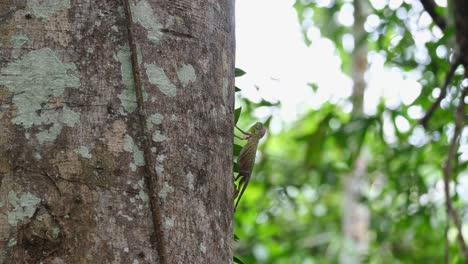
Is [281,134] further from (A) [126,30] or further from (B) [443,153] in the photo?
(A) [126,30]

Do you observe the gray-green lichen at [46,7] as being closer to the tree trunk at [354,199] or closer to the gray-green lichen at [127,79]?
the gray-green lichen at [127,79]

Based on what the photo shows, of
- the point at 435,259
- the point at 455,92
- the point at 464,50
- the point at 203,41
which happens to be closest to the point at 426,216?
the point at 455,92

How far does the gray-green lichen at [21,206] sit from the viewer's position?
0.97 m

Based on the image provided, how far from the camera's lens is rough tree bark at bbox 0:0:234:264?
97 cm

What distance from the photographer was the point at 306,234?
18.2 feet

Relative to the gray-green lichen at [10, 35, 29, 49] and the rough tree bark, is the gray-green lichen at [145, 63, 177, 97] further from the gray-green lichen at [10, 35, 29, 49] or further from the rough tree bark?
the gray-green lichen at [10, 35, 29, 49]

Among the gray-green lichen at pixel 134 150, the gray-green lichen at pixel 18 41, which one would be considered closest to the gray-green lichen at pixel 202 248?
the gray-green lichen at pixel 134 150

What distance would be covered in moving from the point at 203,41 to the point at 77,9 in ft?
0.64

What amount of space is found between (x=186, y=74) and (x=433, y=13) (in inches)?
68.5

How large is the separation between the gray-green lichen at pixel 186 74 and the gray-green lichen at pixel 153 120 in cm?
7

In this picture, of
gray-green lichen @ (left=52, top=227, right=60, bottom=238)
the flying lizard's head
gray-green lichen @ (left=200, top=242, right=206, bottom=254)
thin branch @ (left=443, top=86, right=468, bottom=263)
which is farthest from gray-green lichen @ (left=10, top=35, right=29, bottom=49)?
thin branch @ (left=443, top=86, right=468, bottom=263)

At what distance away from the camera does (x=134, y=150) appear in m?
1.04

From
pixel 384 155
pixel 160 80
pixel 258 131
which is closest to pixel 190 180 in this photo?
pixel 160 80

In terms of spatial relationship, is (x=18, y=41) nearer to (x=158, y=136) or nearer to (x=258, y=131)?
(x=158, y=136)
